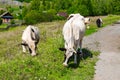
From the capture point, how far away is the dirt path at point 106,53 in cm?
1805

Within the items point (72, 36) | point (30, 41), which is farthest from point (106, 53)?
point (30, 41)

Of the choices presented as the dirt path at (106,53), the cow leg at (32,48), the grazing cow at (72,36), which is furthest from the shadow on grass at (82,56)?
the cow leg at (32,48)

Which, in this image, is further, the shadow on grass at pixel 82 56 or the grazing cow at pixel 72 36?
the shadow on grass at pixel 82 56

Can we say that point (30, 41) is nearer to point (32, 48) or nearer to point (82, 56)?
point (32, 48)

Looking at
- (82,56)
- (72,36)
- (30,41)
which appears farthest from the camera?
(82,56)

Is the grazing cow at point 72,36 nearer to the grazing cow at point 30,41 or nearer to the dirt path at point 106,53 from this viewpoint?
the dirt path at point 106,53

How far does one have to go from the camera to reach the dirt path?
1805cm

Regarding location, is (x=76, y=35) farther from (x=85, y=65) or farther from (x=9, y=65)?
(x=9, y=65)

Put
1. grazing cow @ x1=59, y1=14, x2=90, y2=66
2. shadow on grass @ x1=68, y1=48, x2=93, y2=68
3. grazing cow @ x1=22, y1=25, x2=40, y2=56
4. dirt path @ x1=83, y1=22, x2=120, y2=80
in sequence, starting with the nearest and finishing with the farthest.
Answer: dirt path @ x1=83, y1=22, x2=120, y2=80 → grazing cow @ x1=59, y1=14, x2=90, y2=66 → shadow on grass @ x1=68, y1=48, x2=93, y2=68 → grazing cow @ x1=22, y1=25, x2=40, y2=56

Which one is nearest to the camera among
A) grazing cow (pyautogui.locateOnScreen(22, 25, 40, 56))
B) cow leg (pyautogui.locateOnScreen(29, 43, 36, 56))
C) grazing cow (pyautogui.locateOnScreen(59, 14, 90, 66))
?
grazing cow (pyautogui.locateOnScreen(59, 14, 90, 66))

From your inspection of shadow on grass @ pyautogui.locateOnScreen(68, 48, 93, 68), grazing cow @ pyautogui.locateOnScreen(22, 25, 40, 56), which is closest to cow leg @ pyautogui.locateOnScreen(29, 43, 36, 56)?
grazing cow @ pyautogui.locateOnScreen(22, 25, 40, 56)

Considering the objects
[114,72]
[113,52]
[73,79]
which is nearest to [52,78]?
[73,79]

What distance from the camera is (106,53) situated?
24062 millimetres

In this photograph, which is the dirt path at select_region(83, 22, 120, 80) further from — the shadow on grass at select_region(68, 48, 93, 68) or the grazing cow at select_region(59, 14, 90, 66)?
the grazing cow at select_region(59, 14, 90, 66)
